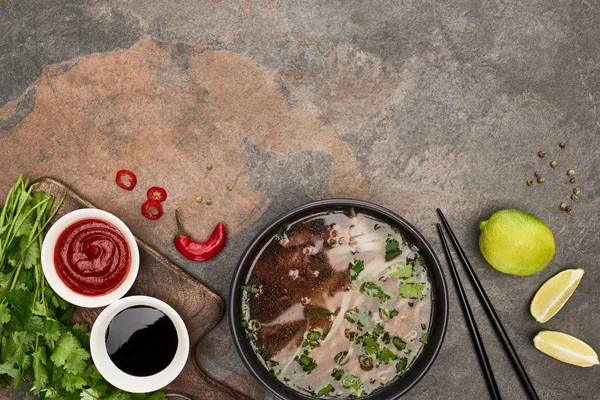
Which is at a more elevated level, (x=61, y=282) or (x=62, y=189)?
(x=62, y=189)

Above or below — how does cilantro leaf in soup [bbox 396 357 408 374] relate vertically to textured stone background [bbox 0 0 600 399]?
below

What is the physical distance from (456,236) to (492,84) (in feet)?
2.48

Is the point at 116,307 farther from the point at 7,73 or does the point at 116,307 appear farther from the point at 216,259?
the point at 7,73

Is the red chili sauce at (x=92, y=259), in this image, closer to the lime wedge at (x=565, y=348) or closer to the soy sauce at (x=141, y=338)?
the soy sauce at (x=141, y=338)

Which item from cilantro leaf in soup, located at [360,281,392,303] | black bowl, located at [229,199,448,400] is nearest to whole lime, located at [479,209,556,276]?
black bowl, located at [229,199,448,400]

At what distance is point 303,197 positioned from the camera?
253cm

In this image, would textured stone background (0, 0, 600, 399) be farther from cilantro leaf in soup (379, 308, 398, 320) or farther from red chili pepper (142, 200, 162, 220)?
cilantro leaf in soup (379, 308, 398, 320)

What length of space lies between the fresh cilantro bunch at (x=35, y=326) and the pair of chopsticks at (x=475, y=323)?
148 cm

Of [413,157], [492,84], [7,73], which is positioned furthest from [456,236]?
[7,73]

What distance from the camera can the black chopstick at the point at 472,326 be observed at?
8.34 feet

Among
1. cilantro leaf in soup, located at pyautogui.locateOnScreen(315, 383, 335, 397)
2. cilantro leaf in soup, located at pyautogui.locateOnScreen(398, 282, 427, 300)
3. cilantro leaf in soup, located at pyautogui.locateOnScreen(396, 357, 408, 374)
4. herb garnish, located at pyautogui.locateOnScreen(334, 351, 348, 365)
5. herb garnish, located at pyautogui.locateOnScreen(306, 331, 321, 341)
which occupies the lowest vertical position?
cilantro leaf in soup, located at pyautogui.locateOnScreen(315, 383, 335, 397)

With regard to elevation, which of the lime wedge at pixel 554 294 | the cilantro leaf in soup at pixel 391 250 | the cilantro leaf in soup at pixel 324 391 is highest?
the lime wedge at pixel 554 294

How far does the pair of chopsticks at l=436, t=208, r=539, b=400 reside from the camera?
254cm

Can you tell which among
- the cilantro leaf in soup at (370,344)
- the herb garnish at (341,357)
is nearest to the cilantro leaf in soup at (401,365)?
the cilantro leaf in soup at (370,344)
